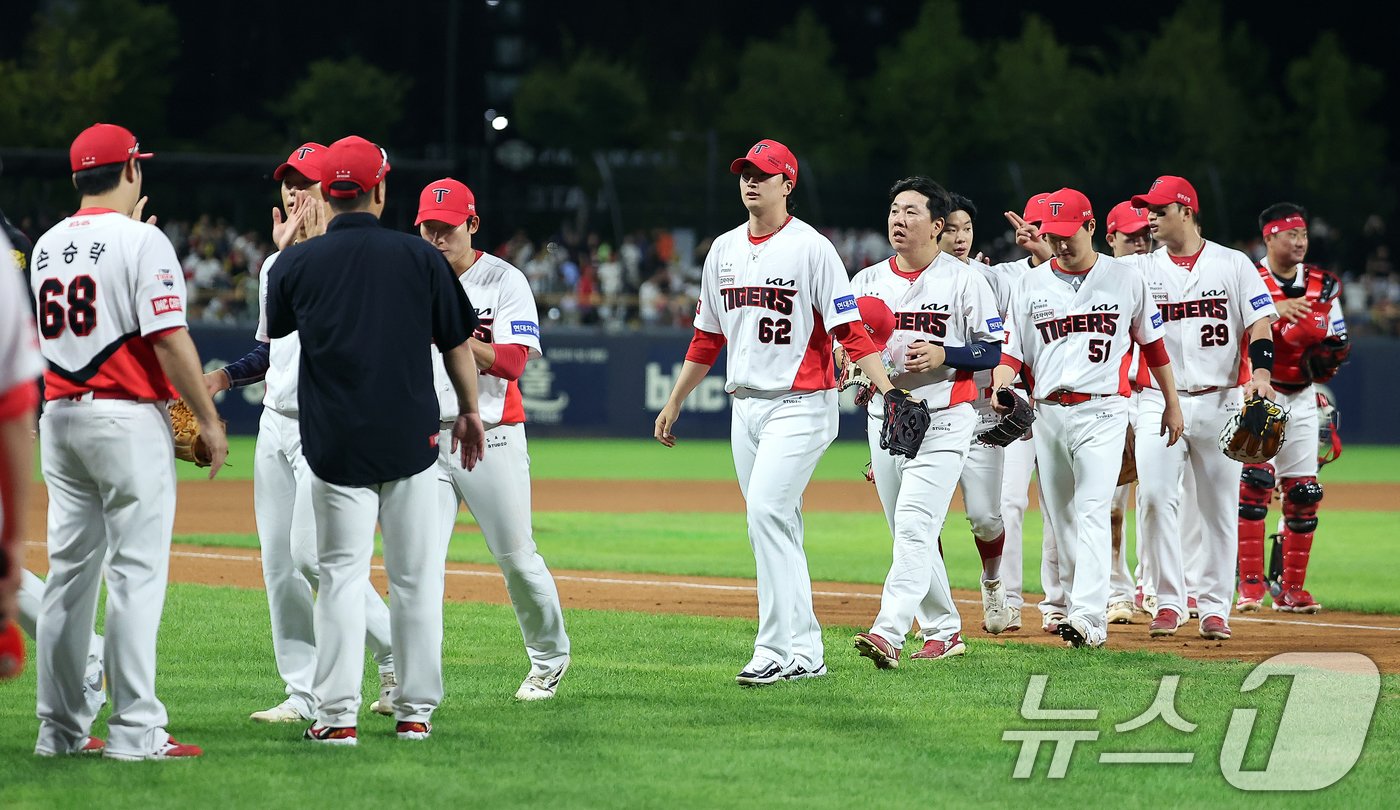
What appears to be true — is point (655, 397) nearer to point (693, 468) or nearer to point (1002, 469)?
point (693, 468)

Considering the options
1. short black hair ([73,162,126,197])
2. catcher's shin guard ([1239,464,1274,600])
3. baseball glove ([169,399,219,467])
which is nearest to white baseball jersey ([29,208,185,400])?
short black hair ([73,162,126,197])

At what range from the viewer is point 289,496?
615 centimetres

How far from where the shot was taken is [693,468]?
2330 centimetres

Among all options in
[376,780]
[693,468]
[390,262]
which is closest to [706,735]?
[376,780]

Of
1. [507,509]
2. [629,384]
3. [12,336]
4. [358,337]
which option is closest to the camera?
[12,336]

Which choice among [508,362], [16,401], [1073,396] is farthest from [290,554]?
[1073,396]

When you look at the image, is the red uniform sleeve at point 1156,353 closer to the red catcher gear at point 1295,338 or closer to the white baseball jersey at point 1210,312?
the white baseball jersey at point 1210,312

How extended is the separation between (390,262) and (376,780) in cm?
171

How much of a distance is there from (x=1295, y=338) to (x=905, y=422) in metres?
4.16

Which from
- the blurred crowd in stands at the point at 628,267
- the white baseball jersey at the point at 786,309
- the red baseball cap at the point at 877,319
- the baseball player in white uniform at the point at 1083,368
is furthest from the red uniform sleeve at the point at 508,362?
the blurred crowd in stands at the point at 628,267

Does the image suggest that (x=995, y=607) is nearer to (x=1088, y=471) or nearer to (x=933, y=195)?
(x=1088, y=471)

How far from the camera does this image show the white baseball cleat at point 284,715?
6.17m

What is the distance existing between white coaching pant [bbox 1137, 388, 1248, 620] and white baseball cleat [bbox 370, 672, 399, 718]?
14.6 feet

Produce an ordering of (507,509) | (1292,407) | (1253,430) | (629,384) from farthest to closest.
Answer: (629,384)
(1292,407)
(1253,430)
(507,509)
